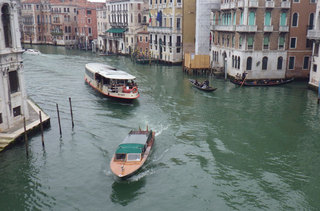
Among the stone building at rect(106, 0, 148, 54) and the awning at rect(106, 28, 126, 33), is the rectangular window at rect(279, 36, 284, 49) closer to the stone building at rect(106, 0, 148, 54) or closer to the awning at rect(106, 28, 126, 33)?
the stone building at rect(106, 0, 148, 54)

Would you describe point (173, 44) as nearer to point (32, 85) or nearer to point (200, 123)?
point (32, 85)

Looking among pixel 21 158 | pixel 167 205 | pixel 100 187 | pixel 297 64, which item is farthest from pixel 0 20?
pixel 297 64

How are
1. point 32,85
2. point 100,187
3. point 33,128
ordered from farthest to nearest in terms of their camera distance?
point 32,85, point 33,128, point 100,187

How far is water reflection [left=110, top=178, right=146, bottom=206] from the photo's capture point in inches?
700

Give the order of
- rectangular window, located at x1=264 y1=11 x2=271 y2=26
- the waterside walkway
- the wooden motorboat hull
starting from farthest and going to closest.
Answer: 1. rectangular window, located at x1=264 y1=11 x2=271 y2=26
2. the waterside walkway
3. the wooden motorboat hull

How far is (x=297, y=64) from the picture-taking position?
4753 cm

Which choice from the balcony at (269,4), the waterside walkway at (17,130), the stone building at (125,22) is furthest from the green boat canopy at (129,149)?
the stone building at (125,22)

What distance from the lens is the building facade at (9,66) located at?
23.9 m

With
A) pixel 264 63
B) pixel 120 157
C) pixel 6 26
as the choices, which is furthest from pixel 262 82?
pixel 6 26

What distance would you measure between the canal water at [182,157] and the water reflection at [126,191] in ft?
0.18

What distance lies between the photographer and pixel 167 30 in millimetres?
66875

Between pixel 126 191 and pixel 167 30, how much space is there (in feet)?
172

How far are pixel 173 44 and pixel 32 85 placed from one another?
29137 millimetres

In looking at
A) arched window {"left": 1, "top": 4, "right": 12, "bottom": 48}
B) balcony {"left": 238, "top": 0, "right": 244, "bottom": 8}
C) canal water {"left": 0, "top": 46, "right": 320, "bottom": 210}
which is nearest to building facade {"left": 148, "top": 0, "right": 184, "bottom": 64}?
balcony {"left": 238, "top": 0, "right": 244, "bottom": 8}
